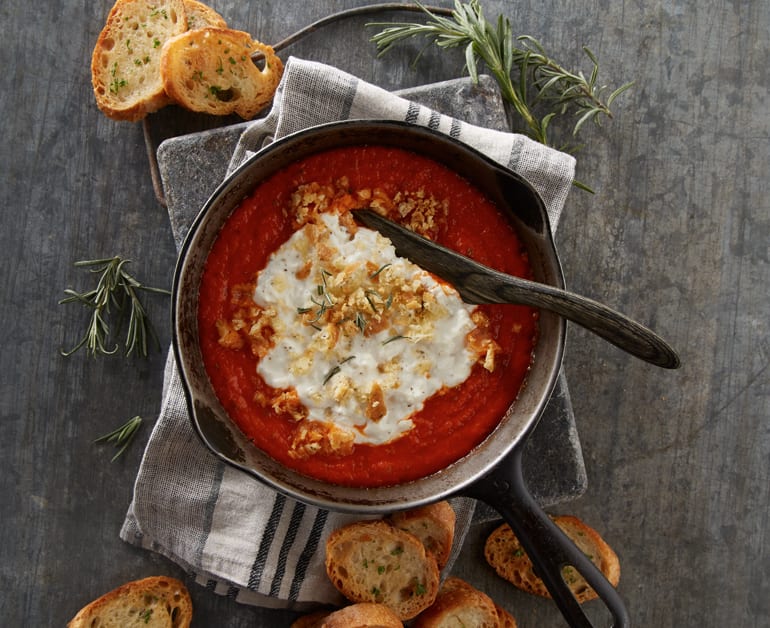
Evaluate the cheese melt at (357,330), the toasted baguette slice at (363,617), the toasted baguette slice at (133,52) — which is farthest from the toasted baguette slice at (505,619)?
the toasted baguette slice at (133,52)

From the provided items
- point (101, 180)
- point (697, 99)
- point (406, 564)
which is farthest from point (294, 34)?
point (406, 564)

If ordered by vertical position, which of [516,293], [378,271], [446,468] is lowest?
[446,468]

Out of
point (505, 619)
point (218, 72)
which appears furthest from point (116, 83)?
point (505, 619)

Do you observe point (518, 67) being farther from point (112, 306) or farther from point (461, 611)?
point (461, 611)

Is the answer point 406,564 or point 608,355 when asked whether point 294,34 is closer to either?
point 608,355

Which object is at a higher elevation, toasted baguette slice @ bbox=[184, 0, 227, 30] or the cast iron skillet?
toasted baguette slice @ bbox=[184, 0, 227, 30]

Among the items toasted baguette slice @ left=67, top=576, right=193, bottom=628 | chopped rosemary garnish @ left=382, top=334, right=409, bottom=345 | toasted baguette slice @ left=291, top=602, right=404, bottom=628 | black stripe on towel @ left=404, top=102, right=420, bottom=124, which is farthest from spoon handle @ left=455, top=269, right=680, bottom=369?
toasted baguette slice @ left=67, top=576, right=193, bottom=628

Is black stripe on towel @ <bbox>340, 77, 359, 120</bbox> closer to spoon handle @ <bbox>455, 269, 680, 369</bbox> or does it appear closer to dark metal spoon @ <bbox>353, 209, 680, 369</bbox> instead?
dark metal spoon @ <bbox>353, 209, 680, 369</bbox>
